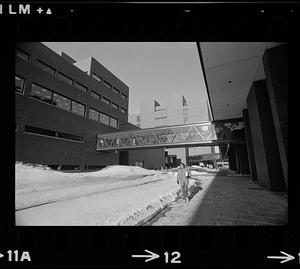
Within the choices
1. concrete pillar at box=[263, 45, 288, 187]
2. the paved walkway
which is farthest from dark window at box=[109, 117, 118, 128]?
concrete pillar at box=[263, 45, 288, 187]

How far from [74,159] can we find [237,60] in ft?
60.4

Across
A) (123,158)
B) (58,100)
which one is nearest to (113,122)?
(123,158)

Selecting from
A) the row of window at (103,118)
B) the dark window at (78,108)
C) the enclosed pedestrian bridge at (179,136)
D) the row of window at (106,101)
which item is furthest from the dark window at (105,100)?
the enclosed pedestrian bridge at (179,136)

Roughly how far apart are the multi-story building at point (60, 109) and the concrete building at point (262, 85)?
14854mm

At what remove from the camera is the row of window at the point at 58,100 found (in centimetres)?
1498

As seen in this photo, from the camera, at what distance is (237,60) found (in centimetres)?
709

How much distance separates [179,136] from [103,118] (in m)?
11.7

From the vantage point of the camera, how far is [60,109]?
1833cm

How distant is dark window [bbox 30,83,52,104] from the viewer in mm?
15741

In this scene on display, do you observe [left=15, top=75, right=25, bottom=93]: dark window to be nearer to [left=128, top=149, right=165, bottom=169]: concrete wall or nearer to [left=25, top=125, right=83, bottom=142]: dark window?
[left=25, top=125, right=83, bottom=142]: dark window
